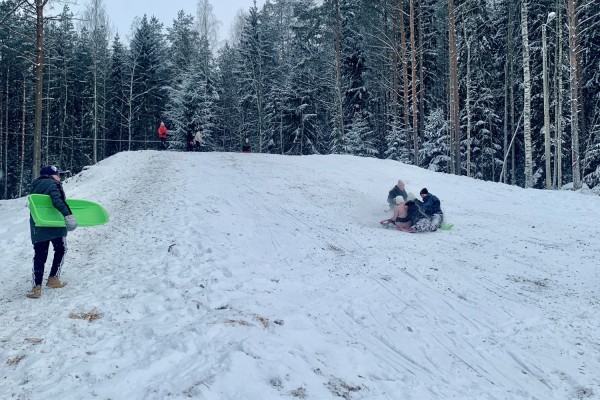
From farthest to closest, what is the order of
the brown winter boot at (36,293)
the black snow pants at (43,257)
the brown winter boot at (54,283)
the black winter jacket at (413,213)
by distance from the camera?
the black winter jacket at (413,213), the brown winter boot at (54,283), the black snow pants at (43,257), the brown winter boot at (36,293)

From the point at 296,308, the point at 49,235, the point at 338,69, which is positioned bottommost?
the point at 296,308

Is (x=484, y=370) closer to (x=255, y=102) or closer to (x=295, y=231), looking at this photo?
(x=295, y=231)

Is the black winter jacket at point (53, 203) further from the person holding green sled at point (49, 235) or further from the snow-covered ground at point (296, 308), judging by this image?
the snow-covered ground at point (296, 308)

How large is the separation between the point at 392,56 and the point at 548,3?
11044mm

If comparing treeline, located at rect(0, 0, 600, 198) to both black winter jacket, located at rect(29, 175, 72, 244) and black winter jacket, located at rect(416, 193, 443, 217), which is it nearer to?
black winter jacket, located at rect(416, 193, 443, 217)

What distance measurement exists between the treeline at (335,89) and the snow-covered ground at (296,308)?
56.3ft

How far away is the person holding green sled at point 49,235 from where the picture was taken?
19.6 ft

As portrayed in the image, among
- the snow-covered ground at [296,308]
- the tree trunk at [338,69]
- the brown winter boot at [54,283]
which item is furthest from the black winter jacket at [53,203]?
the tree trunk at [338,69]

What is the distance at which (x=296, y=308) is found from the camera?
18.2 ft

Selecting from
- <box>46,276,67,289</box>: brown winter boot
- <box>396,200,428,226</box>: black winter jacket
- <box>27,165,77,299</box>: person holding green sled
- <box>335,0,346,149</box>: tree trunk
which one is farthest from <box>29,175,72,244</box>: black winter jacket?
<box>335,0,346,149</box>: tree trunk

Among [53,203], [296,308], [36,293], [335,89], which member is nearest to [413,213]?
[296,308]

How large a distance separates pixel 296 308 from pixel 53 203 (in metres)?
3.91

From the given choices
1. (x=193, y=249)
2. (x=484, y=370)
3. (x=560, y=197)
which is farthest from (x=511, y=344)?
(x=560, y=197)

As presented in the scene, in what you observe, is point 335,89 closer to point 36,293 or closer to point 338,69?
point 338,69
